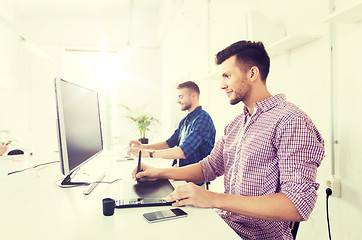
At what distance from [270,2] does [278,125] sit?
0.99 metres

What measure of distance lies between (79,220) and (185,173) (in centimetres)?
66

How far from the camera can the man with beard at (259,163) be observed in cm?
91

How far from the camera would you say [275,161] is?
104 cm

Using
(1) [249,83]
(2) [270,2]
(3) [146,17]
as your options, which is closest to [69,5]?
(3) [146,17]

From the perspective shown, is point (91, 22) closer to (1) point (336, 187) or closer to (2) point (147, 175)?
(2) point (147, 175)

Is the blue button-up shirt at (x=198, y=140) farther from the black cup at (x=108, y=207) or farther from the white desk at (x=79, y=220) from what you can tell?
the black cup at (x=108, y=207)

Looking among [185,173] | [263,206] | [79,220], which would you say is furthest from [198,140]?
[79,220]

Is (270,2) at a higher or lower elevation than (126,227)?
higher

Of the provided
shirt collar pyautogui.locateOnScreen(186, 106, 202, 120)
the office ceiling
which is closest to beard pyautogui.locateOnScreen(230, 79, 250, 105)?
shirt collar pyautogui.locateOnScreen(186, 106, 202, 120)

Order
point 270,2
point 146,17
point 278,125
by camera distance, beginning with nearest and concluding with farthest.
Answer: point 278,125 → point 270,2 → point 146,17

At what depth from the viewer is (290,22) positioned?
4.74 feet

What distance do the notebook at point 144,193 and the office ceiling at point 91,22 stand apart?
15.2 feet

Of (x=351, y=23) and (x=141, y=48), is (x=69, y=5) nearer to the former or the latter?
(x=141, y=48)

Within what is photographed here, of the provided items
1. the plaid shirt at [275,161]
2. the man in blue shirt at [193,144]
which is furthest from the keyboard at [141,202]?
the man in blue shirt at [193,144]
